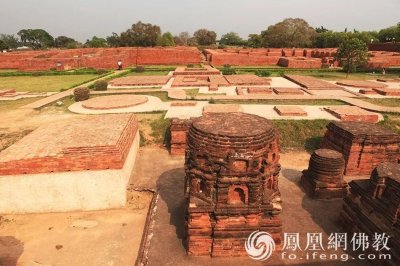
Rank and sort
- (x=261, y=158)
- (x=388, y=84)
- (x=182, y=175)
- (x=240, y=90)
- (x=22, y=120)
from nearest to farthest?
(x=261, y=158), (x=182, y=175), (x=22, y=120), (x=240, y=90), (x=388, y=84)

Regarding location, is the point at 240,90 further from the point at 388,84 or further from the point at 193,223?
the point at 193,223

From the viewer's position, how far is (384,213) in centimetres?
548

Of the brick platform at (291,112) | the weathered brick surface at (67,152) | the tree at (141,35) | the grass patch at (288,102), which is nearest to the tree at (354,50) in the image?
the grass patch at (288,102)

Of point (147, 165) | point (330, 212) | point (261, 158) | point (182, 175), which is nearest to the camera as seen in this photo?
point (261, 158)

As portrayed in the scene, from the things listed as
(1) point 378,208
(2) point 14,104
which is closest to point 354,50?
(1) point 378,208

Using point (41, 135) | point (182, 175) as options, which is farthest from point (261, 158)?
point (41, 135)

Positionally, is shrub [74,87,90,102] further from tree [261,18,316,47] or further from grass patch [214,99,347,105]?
tree [261,18,316,47]

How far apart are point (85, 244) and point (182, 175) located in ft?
11.6

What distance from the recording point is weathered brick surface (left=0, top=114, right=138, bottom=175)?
732 cm

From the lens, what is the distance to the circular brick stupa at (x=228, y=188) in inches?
209

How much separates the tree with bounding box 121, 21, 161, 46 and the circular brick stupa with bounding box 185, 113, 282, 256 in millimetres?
52723
